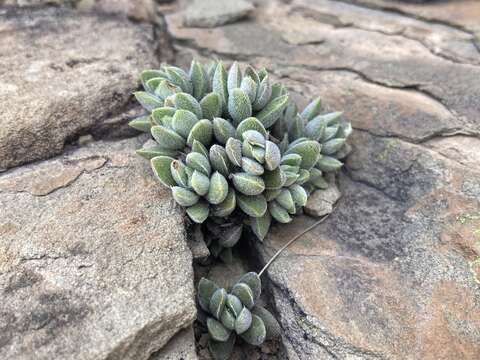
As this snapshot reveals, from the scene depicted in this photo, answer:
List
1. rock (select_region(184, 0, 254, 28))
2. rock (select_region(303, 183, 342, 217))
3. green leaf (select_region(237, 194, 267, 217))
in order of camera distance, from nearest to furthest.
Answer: green leaf (select_region(237, 194, 267, 217)) < rock (select_region(303, 183, 342, 217)) < rock (select_region(184, 0, 254, 28))

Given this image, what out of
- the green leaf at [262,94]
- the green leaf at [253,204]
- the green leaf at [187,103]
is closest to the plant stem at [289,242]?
the green leaf at [253,204]

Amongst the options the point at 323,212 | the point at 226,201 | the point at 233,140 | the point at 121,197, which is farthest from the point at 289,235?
the point at 121,197

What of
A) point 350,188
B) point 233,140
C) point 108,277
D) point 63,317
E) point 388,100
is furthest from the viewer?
point 388,100

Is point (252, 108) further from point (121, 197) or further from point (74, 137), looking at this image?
point (74, 137)

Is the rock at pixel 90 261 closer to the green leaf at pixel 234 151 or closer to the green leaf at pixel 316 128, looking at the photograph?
the green leaf at pixel 234 151

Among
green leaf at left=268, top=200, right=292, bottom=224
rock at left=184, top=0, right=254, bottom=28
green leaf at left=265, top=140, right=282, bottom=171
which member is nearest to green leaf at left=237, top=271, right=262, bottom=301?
green leaf at left=268, top=200, right=292, bottom=224

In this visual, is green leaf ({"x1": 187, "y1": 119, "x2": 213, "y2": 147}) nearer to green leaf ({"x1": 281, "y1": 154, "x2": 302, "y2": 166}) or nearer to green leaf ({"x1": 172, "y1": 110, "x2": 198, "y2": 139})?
green leaf ({"x1": 172, "y1": 110, "x2": 198, "y2": 139})

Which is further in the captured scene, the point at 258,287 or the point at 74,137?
the point at 74,137
